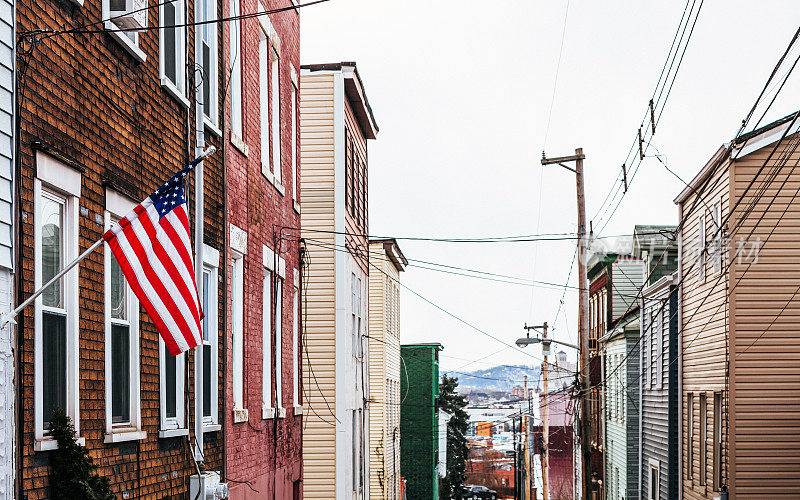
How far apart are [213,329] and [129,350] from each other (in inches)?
129

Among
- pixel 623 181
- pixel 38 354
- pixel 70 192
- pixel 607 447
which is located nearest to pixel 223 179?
pixel 70 192

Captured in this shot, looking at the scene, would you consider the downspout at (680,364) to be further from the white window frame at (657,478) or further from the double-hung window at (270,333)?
the double-hung window at (270,333)

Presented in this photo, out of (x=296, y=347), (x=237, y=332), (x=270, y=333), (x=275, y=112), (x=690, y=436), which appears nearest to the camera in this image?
(x=237, y=332)

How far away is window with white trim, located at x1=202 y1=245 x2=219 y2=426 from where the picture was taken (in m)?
12.6

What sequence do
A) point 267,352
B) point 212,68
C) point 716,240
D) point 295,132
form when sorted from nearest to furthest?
point 212,68 → point 267,352 → point 716,240 → point 295,132

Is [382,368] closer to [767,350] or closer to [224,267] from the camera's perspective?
[767,350]

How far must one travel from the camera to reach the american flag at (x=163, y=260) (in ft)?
24.6

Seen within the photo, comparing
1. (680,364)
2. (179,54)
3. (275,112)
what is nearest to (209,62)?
(179,54)

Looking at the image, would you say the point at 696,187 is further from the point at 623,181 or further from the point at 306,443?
the point at 306,443

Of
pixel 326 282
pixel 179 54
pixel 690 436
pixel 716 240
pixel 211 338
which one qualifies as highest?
pixel 179 54

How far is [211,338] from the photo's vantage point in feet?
41.9

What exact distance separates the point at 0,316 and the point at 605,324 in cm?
3443

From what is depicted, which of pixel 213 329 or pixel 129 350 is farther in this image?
pixel 213 329

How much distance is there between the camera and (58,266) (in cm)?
782
